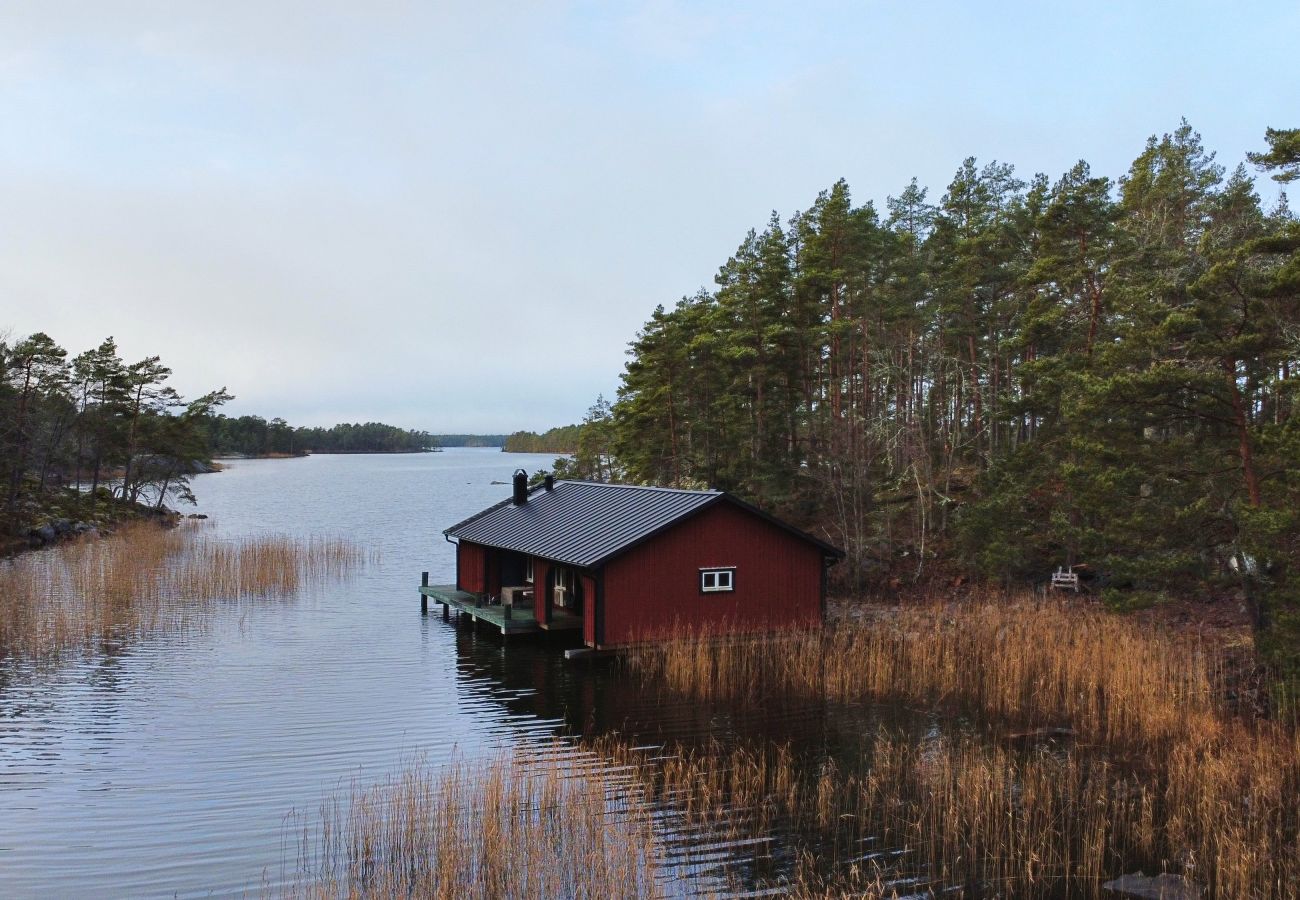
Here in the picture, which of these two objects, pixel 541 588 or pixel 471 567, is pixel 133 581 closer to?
pixel 471 567

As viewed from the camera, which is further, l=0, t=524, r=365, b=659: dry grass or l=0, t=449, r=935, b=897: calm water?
l=0, t=524, r=365, b=659: dry grass

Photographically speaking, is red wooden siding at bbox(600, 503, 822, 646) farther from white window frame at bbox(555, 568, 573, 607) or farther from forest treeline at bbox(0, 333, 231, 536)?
forest treeline at bbox(0, 333, 231, 536)

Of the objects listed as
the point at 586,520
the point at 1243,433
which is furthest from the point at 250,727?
the point at 1243,433

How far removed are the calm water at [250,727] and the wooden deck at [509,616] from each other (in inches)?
24.4

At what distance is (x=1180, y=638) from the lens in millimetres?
20484

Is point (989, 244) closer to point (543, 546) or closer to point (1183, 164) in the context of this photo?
point (1183, 164)

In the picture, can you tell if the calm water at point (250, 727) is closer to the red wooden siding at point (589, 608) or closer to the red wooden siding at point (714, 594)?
the red wooden siding at point (589, 608)

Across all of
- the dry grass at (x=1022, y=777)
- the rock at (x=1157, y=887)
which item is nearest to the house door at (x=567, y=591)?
the dry grass at (x=1022, y=777)

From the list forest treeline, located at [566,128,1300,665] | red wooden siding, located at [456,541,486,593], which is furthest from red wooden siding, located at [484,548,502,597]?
forest treeline, located at [566,128,1300,665]

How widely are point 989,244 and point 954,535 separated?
43.2 feet

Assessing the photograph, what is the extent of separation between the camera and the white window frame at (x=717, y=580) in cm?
2291

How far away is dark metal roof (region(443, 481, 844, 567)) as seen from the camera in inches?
882

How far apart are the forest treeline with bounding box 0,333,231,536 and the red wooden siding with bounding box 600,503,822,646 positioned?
41.4 m

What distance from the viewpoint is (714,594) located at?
23.0 meters
